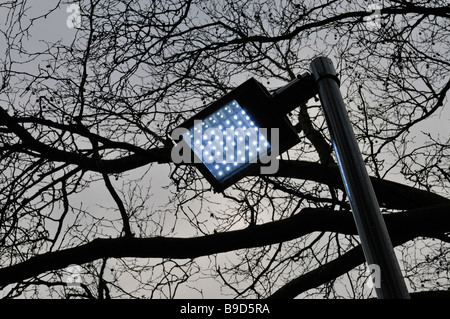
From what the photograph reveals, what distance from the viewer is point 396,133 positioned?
193 inches

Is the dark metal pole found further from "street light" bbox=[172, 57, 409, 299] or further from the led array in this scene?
the led array

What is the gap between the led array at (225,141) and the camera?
6.22 ft

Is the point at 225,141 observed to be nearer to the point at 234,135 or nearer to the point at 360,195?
the point at 234,135

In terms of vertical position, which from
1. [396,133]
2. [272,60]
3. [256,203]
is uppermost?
[272,60]

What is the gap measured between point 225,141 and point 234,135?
48 mm

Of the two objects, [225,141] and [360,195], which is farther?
[225,141]

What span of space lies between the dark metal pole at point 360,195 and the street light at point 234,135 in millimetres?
244

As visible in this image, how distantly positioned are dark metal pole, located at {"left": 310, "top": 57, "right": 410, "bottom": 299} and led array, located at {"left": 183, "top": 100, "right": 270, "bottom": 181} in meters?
0.36

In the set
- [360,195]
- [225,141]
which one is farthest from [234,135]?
[360,195]

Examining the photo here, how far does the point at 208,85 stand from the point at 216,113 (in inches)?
142

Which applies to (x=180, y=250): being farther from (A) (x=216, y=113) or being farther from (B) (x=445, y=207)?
(B) (x=445, y=207)

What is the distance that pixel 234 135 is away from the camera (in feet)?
→ 6.29
